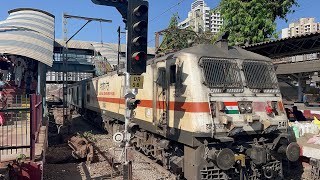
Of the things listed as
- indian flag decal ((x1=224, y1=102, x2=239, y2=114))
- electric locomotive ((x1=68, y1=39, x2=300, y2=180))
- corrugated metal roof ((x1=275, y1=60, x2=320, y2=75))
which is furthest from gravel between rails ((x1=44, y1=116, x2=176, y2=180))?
corrugated metal roof ((x1=275, y1=60, x2=320, y2=75))

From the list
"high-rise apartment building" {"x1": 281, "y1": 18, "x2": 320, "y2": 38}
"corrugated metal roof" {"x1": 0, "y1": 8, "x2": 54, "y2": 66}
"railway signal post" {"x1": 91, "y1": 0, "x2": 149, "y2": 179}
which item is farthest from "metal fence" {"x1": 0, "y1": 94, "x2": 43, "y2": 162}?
"high-rise apartment building" {"x1": 281, "y1": 18, "x2": 320, "y2": 38}

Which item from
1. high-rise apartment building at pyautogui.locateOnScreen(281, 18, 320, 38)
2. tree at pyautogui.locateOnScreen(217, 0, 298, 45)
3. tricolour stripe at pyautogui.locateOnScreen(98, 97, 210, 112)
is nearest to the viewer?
tricolour stripe at pyautogui.locateOnScreen(98, 97, 210, 112)

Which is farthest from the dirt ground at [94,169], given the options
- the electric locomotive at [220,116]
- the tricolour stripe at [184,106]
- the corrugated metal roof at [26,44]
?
the corrugated metal roof at [26,44]

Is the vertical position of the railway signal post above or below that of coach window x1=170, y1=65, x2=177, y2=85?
above

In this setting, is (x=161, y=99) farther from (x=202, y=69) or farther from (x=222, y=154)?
(x=222, y=154)

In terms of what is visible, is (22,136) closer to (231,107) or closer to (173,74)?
(173,74)

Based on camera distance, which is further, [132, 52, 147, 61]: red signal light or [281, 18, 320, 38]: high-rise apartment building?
[281, 18, 320, 38]: high-rise apartment building

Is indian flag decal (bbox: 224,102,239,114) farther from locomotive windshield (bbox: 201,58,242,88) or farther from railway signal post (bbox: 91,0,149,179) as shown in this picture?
railway signal post (bbox: 91,0,149,179)

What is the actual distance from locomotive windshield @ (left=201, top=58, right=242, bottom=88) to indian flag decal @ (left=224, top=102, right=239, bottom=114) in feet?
1.44

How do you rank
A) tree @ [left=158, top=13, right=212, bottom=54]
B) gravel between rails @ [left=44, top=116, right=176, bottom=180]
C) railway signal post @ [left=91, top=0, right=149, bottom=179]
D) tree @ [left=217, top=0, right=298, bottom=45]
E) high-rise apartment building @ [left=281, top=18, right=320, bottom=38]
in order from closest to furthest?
railway signal post @ [left=91, top=0, right=149, bottom=179] < gravel between rails @ [left=44, top=116, right=176, bottom=180] < tree @ [left=158, top=13, right=212, bottom=54] < tree @ [left=217, top=0, right=298, bottom=45] < high-rise apartment building @ [left=281, top=18, right=320, bottom=38]

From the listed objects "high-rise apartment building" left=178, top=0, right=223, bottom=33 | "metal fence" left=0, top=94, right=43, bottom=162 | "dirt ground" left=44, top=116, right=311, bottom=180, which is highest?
"high-rise apartment building" left=178, top=0, right=223, bottom=33

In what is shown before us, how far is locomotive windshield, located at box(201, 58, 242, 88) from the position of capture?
727 cm

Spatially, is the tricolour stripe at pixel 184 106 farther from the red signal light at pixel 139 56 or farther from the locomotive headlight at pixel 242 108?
the red signal light at pixel 139 56

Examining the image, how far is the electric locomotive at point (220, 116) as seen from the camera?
6.90 meters
